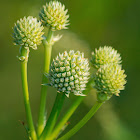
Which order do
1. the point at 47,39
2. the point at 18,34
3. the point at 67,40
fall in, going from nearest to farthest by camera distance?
the point at 18,34, the point at 47,39, the point at 67,40

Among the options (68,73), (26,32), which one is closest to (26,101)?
(68,73)

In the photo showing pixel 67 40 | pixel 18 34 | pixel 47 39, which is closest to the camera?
pixel 18 34

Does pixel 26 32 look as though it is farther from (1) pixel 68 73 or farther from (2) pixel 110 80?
(2) pixel 110 80

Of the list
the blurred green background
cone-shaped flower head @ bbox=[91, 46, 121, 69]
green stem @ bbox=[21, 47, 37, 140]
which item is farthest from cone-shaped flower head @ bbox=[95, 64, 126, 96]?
the blurred green background

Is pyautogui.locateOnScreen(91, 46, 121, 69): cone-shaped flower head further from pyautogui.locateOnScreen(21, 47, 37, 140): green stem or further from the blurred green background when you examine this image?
the blurred green background

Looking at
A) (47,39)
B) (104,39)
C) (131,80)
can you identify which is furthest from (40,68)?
(47,39)

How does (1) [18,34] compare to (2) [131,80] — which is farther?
(2) [131,80]

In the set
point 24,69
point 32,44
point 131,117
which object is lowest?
point 131,117

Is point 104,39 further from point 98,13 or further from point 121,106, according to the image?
point 121,106
